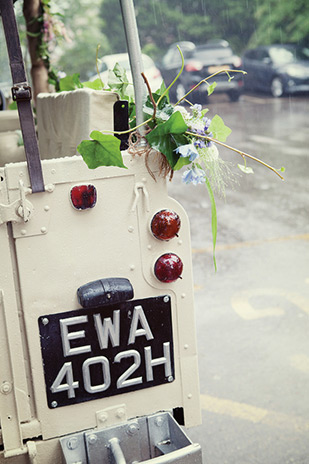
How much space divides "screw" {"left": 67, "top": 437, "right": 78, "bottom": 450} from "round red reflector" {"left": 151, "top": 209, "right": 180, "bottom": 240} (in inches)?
33.7

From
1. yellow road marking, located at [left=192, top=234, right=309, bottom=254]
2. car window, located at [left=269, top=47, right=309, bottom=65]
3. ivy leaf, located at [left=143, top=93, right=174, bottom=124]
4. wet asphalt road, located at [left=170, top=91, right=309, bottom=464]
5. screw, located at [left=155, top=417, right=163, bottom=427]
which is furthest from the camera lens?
car window, located at [left=269, top=47, right=309, bottom=65]

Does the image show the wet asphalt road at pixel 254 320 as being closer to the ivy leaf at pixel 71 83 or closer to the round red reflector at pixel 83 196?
the ivy leaf at pixel 71 83

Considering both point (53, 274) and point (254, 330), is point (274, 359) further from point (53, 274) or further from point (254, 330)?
point (53, 274)

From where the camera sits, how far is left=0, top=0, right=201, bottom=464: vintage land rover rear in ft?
7.88

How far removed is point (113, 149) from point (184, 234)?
1.60ft

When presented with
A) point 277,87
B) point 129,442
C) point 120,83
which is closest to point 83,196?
point 129,442

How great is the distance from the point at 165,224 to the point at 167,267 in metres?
0.17

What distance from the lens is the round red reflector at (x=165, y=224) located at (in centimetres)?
253

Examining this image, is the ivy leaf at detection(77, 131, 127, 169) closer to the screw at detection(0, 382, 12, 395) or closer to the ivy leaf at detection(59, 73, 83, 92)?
the screw at detection(0, 382, 12, 395)

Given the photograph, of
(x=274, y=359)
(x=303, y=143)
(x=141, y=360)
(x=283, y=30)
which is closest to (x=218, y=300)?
(x=274, y=359)

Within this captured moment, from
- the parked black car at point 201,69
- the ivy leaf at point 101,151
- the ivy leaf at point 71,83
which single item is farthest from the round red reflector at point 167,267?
the parked black car at point 201,69

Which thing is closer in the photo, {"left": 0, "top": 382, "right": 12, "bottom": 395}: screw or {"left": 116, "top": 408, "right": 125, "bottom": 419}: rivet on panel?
{"left": 0, "top": 382, "right": 12, "bottom": 395}: screw

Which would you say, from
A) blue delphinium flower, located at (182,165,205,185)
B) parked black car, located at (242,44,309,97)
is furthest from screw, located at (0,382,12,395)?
parked black car, located at (242,44,309,97)

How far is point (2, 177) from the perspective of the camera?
233 centimetres
